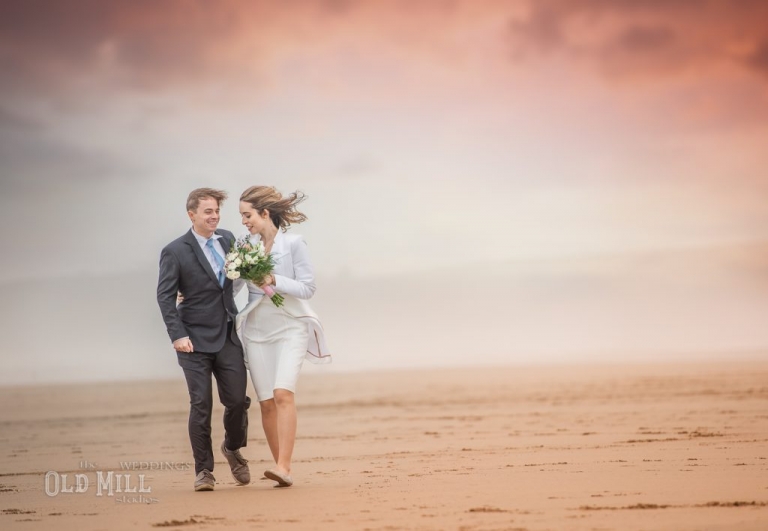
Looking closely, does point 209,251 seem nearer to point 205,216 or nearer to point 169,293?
point 205,216

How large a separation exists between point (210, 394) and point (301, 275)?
117 centimetres

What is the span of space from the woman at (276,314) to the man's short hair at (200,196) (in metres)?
0.20

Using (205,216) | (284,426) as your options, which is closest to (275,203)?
(205,216)

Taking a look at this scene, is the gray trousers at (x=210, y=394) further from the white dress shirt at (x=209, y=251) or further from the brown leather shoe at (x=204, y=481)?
the white dress shirt at (x=209, y=251)

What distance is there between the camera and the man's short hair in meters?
7.63

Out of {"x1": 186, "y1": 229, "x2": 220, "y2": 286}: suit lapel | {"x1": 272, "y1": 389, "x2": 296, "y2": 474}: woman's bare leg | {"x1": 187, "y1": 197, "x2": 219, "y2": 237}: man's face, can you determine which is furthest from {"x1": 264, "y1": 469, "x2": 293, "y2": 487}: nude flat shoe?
{"x1": 187, "y1": 197, "x2": 219, "y2": 237}: man's face

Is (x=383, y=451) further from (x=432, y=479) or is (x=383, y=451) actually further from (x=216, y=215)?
(x=216, y=215)

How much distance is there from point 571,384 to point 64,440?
13.4 m

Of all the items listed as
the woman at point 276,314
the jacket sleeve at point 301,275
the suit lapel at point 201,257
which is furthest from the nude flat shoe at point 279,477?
the suit lapel at point 201,257

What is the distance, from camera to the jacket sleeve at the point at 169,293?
7.40 m

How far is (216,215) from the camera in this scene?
7664 millimetres

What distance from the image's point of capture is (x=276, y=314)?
7668mm

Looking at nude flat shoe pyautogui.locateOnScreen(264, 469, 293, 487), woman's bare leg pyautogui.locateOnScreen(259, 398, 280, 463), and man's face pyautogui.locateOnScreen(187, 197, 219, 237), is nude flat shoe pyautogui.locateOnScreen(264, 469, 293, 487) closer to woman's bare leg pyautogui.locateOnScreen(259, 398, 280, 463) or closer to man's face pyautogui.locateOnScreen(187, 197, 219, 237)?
woman's bare leg pyautogui.locateOnScreen(259, 398, 280, 463)

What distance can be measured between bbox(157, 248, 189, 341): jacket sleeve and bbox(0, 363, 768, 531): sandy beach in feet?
4.05
